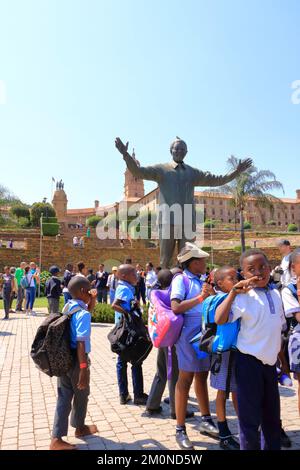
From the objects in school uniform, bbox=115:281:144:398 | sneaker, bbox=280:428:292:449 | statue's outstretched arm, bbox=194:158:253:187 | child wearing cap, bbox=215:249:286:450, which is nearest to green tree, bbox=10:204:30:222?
statue's outstretched arm, bbox=194:158:253:187

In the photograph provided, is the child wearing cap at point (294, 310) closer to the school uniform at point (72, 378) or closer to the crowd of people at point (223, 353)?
the crowd of people at point (223, 353)

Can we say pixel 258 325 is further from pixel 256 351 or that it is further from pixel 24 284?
pixel 24 284

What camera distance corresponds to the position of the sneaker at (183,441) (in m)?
3.09

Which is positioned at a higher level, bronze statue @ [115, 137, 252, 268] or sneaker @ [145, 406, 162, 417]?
bronze statue @ [115, 137, 252, 268]

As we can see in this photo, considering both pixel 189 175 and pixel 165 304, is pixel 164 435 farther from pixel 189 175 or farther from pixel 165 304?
pixel 189 175

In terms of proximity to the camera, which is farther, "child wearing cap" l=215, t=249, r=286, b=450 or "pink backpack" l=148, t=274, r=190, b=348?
"pink backpack" l=148, t=274, r=190, b=348

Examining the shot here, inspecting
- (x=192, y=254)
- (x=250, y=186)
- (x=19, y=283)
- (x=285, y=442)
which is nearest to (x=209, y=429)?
(x=285, y=442)

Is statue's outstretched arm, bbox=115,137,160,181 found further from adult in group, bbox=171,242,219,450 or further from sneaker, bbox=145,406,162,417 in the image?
sneaker, bbox=145,406,162,417

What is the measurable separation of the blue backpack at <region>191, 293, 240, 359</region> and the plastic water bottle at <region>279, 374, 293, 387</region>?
0.62 m

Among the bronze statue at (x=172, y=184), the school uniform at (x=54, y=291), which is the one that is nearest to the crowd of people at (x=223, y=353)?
the bronze statue at (x=172, y=184)

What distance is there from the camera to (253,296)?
2.52 metres

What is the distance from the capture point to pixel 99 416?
159 inches

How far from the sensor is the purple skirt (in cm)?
322

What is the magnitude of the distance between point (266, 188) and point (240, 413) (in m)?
25.8
